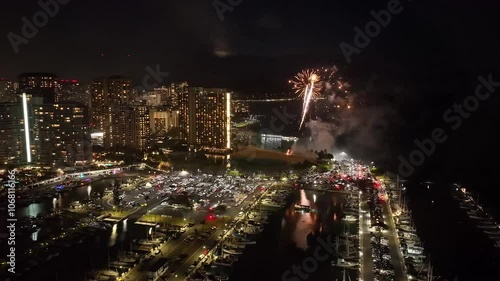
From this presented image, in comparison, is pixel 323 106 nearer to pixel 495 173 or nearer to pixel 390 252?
pixel 495 173

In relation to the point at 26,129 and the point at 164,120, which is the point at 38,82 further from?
the point at 164,120

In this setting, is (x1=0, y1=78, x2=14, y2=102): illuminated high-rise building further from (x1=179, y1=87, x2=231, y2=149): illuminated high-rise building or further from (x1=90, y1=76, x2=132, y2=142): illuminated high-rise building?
(x1=179, y1=87, x2=231, y2=149): illuminated high-rise building

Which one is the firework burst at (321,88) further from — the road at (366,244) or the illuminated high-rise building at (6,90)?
the illuminated high-rise building at (6,90)

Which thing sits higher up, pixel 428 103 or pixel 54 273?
pixel 428 103

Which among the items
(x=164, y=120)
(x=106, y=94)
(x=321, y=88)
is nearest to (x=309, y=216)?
(x=321, y=88)

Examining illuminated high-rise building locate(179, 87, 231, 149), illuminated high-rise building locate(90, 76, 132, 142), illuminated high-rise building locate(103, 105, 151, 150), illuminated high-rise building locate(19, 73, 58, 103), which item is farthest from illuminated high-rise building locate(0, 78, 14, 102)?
illuminated high-rise building locate(179, 87, 231, 149)

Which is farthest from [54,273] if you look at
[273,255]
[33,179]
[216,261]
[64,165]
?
[64,165]

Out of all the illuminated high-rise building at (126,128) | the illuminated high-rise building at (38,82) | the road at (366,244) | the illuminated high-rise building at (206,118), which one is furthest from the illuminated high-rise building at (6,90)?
the road at (366,244)
